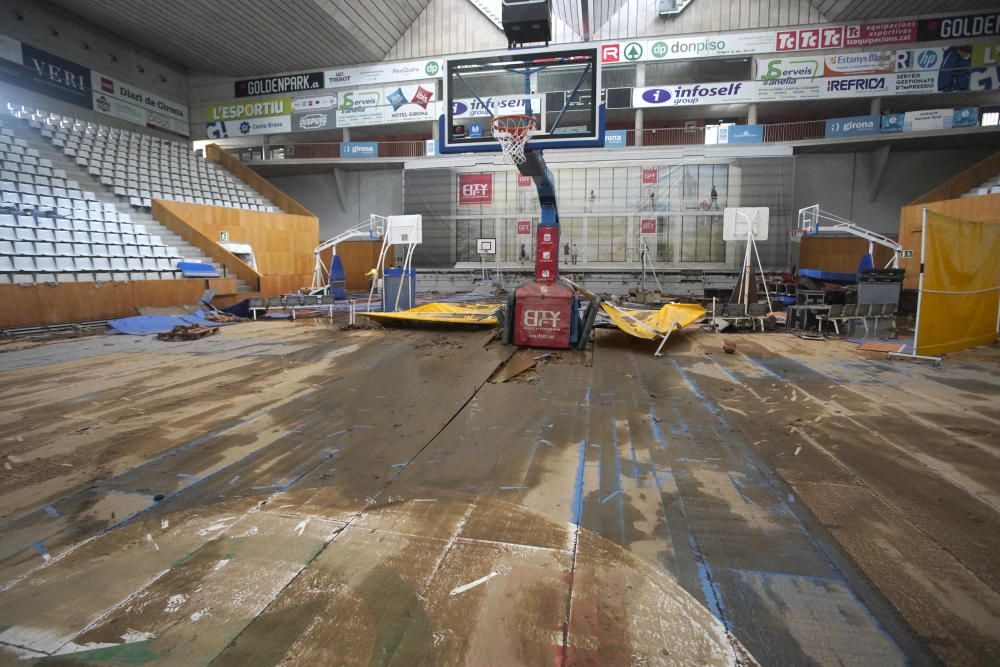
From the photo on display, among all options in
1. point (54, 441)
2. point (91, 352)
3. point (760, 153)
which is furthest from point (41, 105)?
point (760, 153)

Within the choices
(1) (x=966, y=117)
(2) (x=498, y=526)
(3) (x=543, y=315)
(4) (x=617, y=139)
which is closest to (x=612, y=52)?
(4) (x=617, y=139)

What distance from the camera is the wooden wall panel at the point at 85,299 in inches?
325

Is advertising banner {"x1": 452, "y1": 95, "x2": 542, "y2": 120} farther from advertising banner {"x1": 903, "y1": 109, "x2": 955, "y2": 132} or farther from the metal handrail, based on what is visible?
advertising banner {"x1": 903, "y1": 109, "x2": 955, "y2": 132}

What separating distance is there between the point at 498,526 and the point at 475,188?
1934cm

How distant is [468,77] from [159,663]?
897 cm

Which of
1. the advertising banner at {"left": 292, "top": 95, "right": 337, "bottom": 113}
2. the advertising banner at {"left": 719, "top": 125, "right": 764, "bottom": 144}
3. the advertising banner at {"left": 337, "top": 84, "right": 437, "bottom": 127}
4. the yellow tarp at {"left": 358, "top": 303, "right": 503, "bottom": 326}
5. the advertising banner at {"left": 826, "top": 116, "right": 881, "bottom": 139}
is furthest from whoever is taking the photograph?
the advertising banner at {"left": 292, "top": 95, "right": 337, "bottom": 113}

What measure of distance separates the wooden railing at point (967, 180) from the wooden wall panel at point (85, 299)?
23168mm

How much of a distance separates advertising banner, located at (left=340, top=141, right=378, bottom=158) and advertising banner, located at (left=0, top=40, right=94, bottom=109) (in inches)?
377

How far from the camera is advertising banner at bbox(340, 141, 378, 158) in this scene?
21.7 m

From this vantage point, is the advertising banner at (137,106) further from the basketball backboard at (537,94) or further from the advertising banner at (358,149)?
the basketball backboard at (537,94)

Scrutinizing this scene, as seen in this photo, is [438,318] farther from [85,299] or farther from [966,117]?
[966,117]

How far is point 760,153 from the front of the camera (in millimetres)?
18375

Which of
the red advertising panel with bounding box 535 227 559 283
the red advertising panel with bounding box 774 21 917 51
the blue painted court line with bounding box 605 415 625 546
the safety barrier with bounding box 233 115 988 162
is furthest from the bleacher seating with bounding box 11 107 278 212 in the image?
the red advertising panel with bounding box 774 21 917 51

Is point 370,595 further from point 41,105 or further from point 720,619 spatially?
point 41,105
